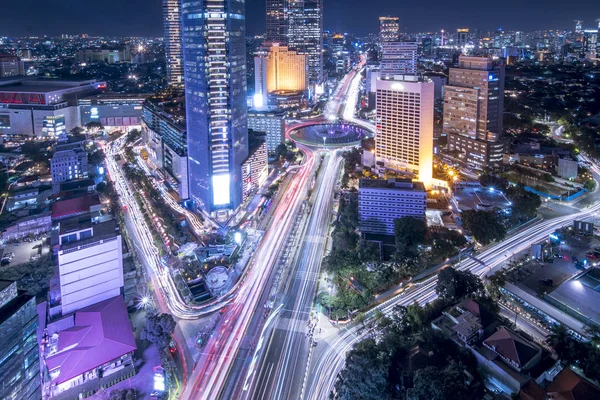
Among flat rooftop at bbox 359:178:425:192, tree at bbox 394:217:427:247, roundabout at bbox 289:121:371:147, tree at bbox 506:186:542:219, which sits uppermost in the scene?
roundabout at bbox 289:121:371:147

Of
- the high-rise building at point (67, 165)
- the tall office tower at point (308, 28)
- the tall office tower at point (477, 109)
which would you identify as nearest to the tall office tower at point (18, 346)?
the high-rise building at point (67, 165)

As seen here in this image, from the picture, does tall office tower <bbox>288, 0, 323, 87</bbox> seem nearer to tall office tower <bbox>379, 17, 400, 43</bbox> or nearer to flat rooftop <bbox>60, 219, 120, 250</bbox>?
tall office tower <bbox>379, 17, 400, 43</bbox>

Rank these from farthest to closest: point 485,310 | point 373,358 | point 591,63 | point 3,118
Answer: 1. point 591,63
2. point 3,118
3. point 485,310
4. point 373,358

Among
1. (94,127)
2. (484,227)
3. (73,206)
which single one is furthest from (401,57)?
(73,206)

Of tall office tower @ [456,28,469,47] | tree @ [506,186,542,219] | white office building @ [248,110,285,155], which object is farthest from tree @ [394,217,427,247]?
tall office tower @ [456,28,469,47]

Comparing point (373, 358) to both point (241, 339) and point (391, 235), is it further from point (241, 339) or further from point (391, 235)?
point (391, 235)

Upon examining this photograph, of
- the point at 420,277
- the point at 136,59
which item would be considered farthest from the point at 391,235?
the point at 136,59
